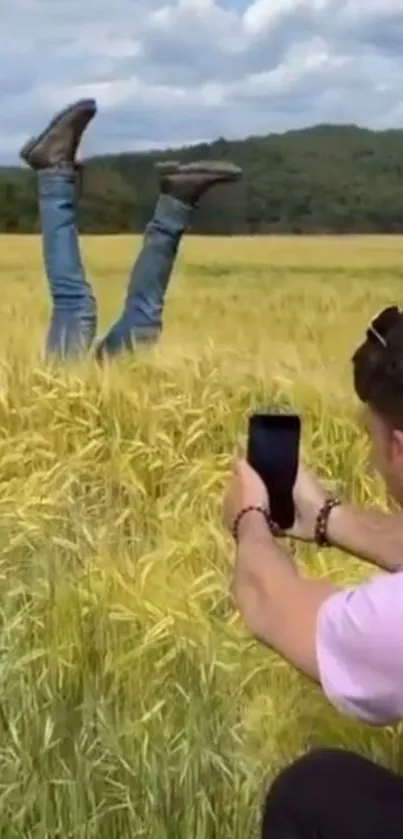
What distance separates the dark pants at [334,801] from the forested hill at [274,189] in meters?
0.85

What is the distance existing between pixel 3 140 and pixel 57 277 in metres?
0.20

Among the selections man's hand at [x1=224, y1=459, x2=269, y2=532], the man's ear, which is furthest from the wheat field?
the man's ear

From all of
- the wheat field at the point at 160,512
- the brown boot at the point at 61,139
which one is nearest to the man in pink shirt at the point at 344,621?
the wheat field at the point at 160,512

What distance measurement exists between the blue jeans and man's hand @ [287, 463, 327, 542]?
0.49 meters

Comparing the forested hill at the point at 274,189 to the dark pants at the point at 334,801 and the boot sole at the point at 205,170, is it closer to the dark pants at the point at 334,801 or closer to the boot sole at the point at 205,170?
the boot sole at the point at 205,170

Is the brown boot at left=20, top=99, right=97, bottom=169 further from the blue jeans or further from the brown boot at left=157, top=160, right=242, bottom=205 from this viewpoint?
the brown boot at left=157, top=160, right=242, bottom=205

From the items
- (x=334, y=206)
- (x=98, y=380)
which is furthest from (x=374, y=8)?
(x=98, y=380)

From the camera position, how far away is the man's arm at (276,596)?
1.46m

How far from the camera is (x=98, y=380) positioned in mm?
2256

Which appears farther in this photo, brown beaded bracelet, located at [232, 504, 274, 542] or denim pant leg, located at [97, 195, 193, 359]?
denim pant leg, located at [97, 195, 193, 359]

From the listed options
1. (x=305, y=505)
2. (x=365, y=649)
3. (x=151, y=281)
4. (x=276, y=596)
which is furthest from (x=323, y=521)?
(x=151, y=281)

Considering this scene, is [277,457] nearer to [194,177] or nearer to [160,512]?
[160,512]

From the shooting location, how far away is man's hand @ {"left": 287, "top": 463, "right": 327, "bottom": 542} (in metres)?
1.82

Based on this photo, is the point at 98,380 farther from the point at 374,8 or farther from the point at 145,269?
the point at 374,8
